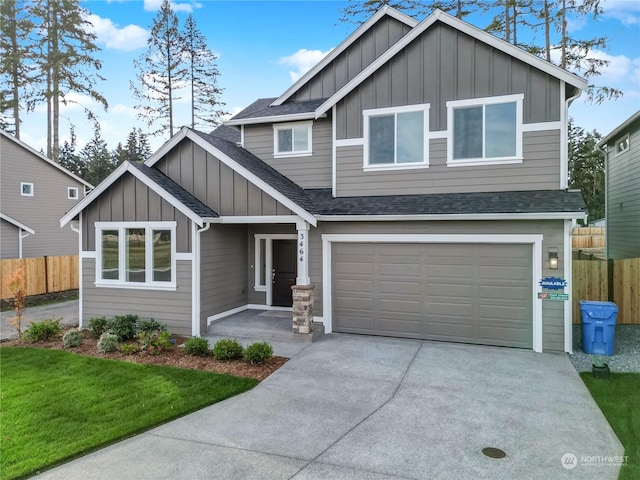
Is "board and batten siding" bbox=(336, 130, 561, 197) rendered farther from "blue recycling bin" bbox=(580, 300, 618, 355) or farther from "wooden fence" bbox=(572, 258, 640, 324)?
"wooden fence" bbox=(572, 258, 640, 324)

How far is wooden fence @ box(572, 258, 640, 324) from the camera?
9.94 meters

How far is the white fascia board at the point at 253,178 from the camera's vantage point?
8.95m

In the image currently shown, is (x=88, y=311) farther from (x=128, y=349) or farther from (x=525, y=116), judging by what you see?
(x=525, y=116)

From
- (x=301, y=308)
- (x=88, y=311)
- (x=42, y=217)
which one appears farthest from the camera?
(x=42, y=217)

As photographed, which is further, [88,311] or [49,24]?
[49,24]

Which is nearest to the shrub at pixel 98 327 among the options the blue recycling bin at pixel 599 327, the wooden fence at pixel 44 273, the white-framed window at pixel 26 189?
the wooden fence at pixel 44 273

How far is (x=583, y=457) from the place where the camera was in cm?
430

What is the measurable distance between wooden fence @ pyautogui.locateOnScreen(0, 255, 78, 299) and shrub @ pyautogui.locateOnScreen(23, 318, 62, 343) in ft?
19.6

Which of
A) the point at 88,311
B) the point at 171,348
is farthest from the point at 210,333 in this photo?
the point at 88,311

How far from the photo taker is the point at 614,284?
10078 mm

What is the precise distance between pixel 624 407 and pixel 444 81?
7.06 m

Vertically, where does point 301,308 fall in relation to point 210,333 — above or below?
above

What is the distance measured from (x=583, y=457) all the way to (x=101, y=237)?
10.3 m

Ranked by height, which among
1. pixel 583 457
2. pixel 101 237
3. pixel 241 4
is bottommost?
pixel 583 457
